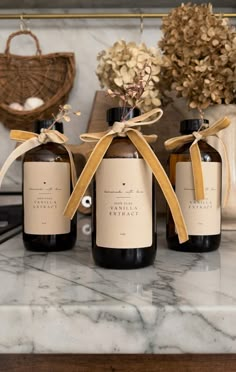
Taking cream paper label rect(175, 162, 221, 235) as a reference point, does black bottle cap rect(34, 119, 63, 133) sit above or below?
above

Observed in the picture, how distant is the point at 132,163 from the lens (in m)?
0.55

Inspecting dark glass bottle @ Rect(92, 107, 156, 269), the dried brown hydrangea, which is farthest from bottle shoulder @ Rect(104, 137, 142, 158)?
the dried brown hydrangea

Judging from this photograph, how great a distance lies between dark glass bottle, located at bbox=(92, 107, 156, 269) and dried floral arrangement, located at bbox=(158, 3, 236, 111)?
26 cm

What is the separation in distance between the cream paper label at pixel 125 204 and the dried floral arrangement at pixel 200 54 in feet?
0.93

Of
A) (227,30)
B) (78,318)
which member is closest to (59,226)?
(78,318)

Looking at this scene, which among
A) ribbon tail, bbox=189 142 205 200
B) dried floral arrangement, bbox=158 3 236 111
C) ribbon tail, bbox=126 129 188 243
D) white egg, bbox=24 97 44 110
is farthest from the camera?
white egg, bbox=24 97 44 110

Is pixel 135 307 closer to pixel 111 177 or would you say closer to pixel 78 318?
pixel 78 318

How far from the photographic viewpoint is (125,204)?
0.55 m

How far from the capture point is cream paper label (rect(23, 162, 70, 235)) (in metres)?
0.67

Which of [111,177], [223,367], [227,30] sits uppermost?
[227,30]

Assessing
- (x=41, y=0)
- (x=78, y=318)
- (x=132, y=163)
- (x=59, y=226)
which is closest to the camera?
(x=78, y=318)

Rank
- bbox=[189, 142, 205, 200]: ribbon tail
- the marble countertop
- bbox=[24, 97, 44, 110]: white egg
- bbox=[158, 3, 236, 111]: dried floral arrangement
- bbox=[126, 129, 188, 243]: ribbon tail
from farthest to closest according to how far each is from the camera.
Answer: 1. bbox=[24, 97, 44, 110]: white egg
2. bbox=[158, 3, 236, 111]: dried floral arrangement
3. bbox=[189, 142, 205, 200]: ribbon tail
4. bbox=[126, 129, 188, 243]: ribbon tail
5. the marble countertop

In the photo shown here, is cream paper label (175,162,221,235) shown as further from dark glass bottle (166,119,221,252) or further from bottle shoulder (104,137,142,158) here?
bottle shoulder (104,137,142,158)

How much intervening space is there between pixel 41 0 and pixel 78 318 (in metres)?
0.99
